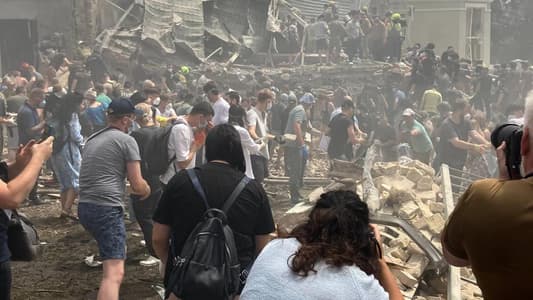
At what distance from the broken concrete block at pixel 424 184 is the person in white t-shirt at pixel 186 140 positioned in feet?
10.9

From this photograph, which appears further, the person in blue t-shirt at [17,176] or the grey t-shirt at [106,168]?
the grey t-shirt at [106,168]

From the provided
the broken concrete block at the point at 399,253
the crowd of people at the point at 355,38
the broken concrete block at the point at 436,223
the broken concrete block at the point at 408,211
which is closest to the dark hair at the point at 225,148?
the broken concrete block at the point at 399,253

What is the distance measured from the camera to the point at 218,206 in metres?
3.58

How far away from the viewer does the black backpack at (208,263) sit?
3.40 meters

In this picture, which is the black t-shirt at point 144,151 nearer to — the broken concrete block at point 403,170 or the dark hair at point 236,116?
the dark hair at point 236,116

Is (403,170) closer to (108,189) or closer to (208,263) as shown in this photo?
(108,189)

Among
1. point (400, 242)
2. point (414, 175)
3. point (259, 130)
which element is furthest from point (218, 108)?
point (400, 242)

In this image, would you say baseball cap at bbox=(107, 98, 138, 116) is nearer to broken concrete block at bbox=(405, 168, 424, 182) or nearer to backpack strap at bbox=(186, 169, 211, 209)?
backpack strap at bbox=(186, 169, 211, 209)

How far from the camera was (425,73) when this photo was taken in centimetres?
1811

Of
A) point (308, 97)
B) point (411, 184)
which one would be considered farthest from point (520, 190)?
point (308, 97)

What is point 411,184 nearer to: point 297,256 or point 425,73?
point 297,256

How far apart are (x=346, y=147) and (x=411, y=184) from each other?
7.34 feet

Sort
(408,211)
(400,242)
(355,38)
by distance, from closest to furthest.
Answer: (400,242), (408,211), (355,38)

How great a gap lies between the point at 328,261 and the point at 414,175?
22.8 ft
